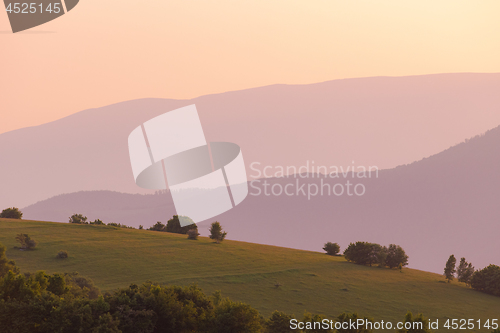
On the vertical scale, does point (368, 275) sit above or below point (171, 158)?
below

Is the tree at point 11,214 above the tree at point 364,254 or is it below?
above

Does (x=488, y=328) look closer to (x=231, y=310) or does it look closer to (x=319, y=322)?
(x=319, y=322)

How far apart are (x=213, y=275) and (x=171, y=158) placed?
19.7m

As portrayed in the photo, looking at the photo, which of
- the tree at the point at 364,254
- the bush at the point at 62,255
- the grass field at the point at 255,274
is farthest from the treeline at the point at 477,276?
the bush at the point at 62,255

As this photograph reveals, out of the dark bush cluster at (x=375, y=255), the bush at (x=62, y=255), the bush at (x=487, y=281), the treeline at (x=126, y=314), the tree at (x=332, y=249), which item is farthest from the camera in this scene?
the tree at (x=332, y=249)

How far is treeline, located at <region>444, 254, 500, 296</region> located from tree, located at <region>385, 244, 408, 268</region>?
313 inches

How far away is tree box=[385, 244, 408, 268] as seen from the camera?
84500mm

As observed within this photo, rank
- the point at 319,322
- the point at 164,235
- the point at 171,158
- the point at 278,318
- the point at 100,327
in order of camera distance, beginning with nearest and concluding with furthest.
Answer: the point at 100,327 → the point at 319,322 → the point at 278,318 → the point at 171,158 → the point at 164,235

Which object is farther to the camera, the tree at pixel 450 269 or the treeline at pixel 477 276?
the tree at pixel 450 269

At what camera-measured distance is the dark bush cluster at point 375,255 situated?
84.2m

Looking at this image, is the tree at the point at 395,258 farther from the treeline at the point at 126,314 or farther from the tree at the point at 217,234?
the treeline at the point at 126,314

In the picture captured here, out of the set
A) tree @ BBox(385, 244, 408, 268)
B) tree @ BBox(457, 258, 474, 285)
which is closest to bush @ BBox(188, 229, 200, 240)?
tree @ BBox(385, 244, 408, 268)

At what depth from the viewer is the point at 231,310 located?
111ft

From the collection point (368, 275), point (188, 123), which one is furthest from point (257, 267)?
point (188, 123)
